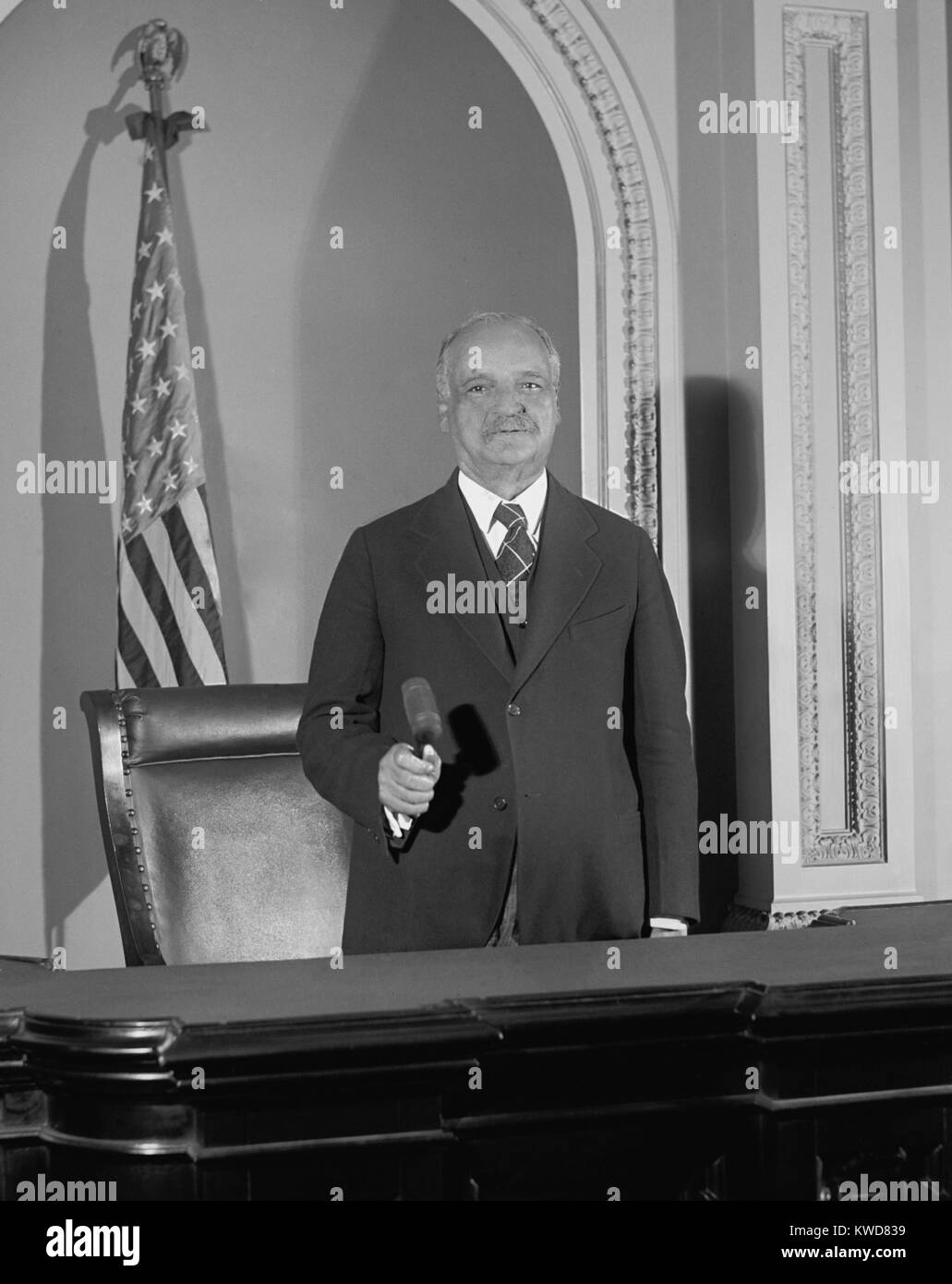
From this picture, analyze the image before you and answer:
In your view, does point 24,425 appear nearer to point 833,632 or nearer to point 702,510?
point 702,510

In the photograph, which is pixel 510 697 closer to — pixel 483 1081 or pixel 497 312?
pixel 483 1081

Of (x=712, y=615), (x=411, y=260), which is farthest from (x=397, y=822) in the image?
(x=411, y=260)

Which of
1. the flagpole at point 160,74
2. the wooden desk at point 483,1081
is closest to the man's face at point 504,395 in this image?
the wooden desk at point 483,1081

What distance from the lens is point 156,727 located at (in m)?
2.20

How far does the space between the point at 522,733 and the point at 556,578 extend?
0.22 m

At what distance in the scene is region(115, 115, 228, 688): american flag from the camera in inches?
142

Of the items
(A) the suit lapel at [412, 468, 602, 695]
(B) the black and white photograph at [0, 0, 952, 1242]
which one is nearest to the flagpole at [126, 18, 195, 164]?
(B) the black and white photograph at [0, 0, 952, 1242]

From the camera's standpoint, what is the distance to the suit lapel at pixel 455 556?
2008 mm

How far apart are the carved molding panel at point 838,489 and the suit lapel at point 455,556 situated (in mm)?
1910

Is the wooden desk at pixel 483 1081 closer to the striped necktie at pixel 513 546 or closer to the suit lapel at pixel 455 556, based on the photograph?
the suit lapel at pixel 455 556

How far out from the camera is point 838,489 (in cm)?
384
